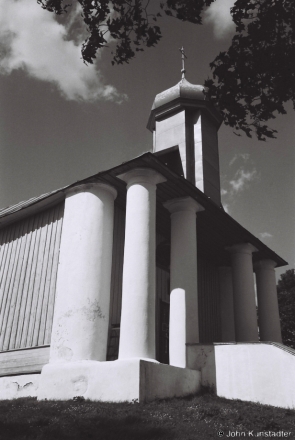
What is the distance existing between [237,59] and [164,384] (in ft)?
27.8

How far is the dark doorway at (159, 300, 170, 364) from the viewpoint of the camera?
18000 millimetres

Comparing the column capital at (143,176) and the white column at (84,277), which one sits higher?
the column capital at (143,176)

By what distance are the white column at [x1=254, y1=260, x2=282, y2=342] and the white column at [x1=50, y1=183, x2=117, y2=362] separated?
10054mm

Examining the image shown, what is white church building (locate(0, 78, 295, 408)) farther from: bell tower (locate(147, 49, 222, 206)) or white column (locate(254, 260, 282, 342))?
white column (locate(254, 260, 282, 342))

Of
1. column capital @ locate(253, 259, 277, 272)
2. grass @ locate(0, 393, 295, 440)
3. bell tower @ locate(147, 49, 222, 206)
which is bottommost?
grass @ locate(0, 393, 295, 440)

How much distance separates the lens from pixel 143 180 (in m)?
15.0

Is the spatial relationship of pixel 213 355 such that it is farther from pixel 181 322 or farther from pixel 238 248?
pixel 238 248

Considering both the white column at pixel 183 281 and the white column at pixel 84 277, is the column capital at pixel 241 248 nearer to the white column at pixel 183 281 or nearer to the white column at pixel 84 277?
the white column at pixel 183 281

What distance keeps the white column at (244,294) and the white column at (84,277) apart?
7.35 m

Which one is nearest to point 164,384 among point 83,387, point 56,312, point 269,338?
point 83,387

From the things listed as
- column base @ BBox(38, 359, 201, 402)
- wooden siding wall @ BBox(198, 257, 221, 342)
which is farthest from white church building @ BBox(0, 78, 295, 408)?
wooden siding wall @ BBox(198, 257, 221, 342)

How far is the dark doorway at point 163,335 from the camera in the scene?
59.1 feet

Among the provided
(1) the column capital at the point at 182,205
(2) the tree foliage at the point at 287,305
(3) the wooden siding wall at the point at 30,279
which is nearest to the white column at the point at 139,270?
(1) the column capital at the point at 182,205

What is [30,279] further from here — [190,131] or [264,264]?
[264,264]
